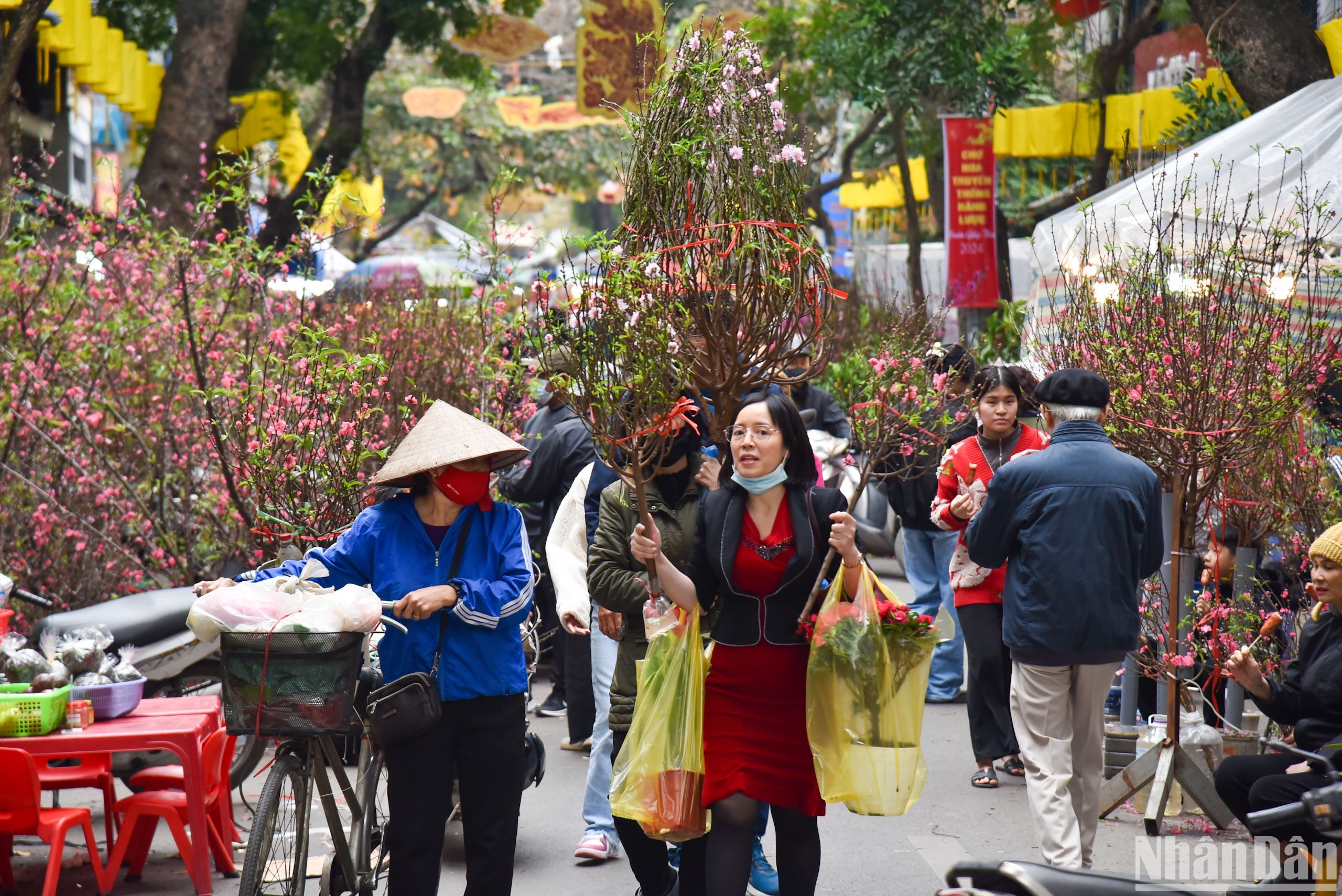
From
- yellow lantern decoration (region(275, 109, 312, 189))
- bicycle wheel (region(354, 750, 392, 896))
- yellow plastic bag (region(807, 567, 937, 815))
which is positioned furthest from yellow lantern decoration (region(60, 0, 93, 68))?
yellow plastic bag (region(807, 567, 937, 815))

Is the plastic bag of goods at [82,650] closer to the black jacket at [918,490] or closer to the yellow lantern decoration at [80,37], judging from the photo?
the black jacket at [918,490]

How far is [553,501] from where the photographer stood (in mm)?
7594

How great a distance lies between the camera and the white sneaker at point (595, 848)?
228 inches

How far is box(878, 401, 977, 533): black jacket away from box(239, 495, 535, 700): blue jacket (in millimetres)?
4072

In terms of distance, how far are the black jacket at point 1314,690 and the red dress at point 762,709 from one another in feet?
5.83

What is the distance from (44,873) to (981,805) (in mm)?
4306

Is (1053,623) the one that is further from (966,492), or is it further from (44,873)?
(44,873)

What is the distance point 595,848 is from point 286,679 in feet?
7.13

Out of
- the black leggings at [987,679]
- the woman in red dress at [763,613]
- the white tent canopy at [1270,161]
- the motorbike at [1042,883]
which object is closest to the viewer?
the motorbike at [1042,883]

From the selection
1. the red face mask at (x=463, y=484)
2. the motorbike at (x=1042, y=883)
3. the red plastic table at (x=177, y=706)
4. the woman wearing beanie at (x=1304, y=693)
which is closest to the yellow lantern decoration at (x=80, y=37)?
the red plastic table at (x=177, y=706)

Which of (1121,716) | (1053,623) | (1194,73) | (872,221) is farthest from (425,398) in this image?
(872,221)

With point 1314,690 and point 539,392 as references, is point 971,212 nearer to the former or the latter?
point 539,392

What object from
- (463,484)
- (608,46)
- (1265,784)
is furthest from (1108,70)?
(463,484)

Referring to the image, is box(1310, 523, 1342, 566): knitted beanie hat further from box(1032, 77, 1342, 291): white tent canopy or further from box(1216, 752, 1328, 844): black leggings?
box(1032, 77, 1342, 291): white tent canopy
